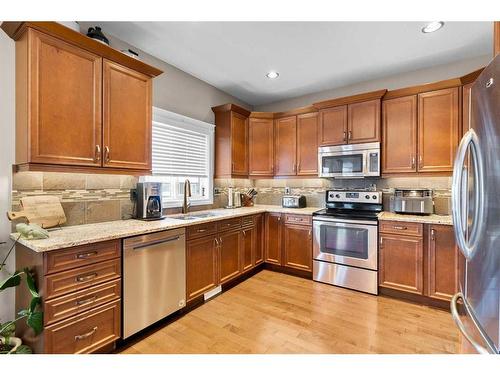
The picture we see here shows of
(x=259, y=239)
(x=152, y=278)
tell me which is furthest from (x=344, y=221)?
(x=152, y=278)

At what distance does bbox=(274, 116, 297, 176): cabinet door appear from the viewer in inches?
144

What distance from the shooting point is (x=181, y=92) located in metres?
2.98

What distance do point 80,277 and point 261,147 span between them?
2.90 m

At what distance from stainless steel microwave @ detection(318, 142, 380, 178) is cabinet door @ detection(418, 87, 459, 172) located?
0.48m

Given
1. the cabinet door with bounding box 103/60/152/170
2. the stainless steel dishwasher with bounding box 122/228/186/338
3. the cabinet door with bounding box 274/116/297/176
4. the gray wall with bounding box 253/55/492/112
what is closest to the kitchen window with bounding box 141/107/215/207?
the cabinet door with bounding box 103/60/152/170

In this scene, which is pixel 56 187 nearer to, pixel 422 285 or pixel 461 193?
pixel 461 193

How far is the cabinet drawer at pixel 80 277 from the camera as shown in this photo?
142 cm

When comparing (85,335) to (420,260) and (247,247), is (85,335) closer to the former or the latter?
(247,247)

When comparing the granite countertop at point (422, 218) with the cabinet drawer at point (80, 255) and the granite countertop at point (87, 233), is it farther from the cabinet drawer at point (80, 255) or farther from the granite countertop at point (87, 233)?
the cabinet drawer at point (80, 255)

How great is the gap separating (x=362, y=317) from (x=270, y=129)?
2784 mm

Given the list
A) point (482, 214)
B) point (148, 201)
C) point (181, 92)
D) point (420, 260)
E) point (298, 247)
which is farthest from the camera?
point (298, 247)

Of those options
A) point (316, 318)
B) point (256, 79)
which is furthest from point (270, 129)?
point (316, 318)

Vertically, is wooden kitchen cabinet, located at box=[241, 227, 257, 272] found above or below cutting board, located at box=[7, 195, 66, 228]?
below

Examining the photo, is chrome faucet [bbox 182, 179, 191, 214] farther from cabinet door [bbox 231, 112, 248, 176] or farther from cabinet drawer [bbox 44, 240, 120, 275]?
cabinet drawer [bbox 44, 240, 120, 275]
